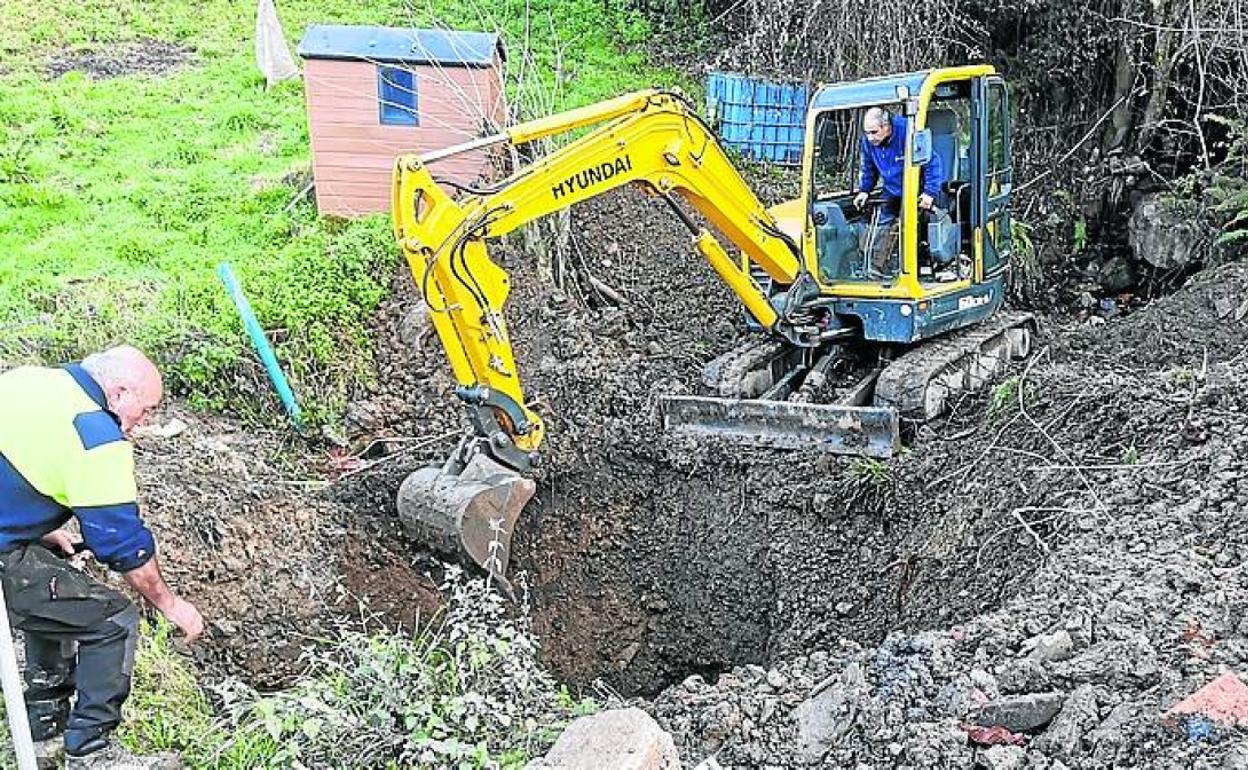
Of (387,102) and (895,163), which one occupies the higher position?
(387,102)

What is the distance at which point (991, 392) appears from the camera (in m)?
7.39

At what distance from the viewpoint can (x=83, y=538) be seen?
405 centimetres

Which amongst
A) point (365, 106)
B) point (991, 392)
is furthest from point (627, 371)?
point (365, 106)

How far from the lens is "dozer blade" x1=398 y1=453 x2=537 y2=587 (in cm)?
616

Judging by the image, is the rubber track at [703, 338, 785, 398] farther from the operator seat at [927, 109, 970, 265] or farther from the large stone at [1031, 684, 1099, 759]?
the large stone at [1031, 684, 1099, 759]

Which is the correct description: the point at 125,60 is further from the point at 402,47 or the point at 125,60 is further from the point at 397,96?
the point at 402,47

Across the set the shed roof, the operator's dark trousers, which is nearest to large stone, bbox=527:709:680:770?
the operator's dark trousers

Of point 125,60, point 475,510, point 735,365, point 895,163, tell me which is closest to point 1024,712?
point 475,510

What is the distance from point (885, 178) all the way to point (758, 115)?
16.8 feet

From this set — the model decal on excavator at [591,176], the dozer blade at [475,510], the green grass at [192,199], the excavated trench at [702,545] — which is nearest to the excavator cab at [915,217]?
the excavated trench at [702,545]

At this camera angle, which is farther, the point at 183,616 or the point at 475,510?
the point at 475,510

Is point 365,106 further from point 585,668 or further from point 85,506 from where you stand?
point 85,506

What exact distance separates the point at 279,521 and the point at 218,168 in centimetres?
516

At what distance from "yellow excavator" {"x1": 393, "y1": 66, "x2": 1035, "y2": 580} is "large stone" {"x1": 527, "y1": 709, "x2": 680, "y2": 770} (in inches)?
96.5
